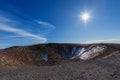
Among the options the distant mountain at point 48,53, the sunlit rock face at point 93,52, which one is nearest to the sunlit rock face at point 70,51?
the distant mountain at point 48,53

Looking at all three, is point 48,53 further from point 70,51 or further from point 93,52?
point 93,52

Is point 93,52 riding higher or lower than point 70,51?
lower

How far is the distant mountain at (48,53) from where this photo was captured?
35.2 m

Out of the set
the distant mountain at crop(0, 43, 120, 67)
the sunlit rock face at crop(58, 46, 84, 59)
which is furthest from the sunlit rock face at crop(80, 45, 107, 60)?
the sunlit rock face at crop(58, 46, 84, 59)

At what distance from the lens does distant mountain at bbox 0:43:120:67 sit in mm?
35156

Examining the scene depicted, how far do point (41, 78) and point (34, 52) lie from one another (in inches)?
1030

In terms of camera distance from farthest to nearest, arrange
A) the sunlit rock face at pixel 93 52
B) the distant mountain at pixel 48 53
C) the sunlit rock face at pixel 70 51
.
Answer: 1. the sunlit rock face at pixel 70 51
2. the sunlit rock face at pixel 93 52
3. the distant mountain at pixel 48 53

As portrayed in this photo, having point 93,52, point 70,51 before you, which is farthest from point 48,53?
point 93,52

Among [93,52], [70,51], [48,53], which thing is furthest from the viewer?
[70,51]

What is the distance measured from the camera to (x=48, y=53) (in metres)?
Result: 44.7

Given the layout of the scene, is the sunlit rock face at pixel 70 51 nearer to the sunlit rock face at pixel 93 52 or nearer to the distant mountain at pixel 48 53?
the distant mountain at pixel 48 53

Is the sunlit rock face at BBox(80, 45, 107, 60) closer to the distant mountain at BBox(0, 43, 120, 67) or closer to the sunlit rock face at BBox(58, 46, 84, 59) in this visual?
the distant mountain at BBox(0, 43, 120, 67)

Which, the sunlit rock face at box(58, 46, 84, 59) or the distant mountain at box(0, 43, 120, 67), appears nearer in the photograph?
the distant mountain at box(0, 43, 120, 67)

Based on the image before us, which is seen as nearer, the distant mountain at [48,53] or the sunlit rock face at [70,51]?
the distant mountain at [48,53]
